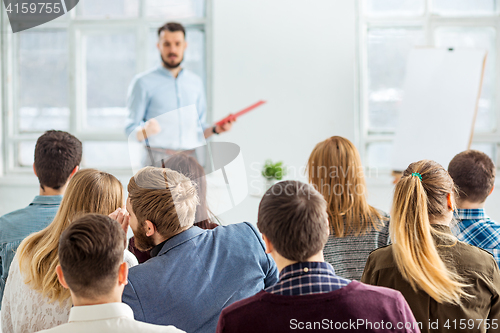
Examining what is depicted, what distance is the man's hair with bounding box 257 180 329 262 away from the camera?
908mm

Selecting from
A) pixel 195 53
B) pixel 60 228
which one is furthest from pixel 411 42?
pixel 60 228

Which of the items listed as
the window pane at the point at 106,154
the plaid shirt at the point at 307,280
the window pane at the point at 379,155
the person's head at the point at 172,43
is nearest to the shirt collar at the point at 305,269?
the plaid shirt at the point at 307,280

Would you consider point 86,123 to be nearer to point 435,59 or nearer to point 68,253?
point 435,59

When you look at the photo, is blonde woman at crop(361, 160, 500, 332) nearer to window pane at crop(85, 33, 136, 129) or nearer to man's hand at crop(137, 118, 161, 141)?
man's hand at crop(137, 118, 161, 141)

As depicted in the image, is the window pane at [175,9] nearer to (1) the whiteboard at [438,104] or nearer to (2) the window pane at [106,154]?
(2) the window pane at [106,154]

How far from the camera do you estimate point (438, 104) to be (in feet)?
11.8

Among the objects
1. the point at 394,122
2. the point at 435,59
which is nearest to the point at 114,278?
the point at 435,59

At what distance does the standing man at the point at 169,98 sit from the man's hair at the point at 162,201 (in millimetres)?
2327

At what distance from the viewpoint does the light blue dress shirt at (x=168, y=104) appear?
3773 millimetres

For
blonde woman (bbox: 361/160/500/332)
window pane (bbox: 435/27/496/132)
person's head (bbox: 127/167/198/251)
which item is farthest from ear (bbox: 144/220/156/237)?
window pane (bbox: 435/27/496/132)

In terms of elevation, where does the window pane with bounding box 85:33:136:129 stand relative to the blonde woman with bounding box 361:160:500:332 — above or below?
above

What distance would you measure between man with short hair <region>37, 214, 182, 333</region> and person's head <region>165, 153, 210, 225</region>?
0.76m

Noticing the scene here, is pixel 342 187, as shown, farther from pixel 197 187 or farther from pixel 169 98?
pixel 169 98

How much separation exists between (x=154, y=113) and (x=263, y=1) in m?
1.36
